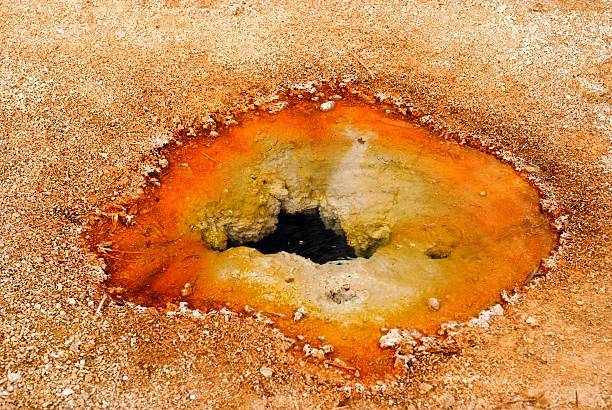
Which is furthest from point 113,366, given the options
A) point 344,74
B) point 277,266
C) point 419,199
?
point 344,74

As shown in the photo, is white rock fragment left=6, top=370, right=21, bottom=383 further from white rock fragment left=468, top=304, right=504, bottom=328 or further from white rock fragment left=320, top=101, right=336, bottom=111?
white rock fragment left=320, top=101, right=336, bottom=111

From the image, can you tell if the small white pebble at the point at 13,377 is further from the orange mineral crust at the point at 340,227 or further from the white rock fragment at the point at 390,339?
the white rock fragment at the point at 390,339

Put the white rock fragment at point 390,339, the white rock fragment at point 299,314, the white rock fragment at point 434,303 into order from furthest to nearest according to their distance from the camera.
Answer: the white rock fragment at point 434,303, the white rock fragment at point 299,314, the white rock fragment at point 390,339

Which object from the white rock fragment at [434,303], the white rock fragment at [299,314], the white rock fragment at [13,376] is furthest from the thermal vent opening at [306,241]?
the white rock fragment at [13,376]

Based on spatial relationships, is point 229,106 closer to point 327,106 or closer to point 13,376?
point 327,106

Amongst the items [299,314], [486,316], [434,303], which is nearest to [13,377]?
[299,314]

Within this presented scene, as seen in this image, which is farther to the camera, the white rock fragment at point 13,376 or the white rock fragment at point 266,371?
the white rock fragment at point 266,371

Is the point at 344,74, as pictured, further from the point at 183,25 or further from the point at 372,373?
the point at 372,373
